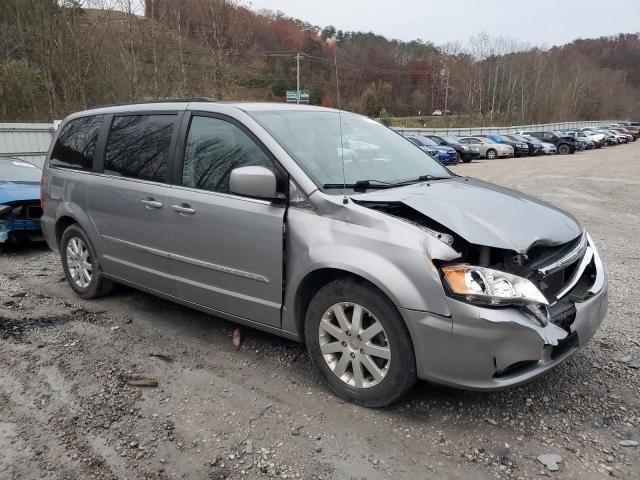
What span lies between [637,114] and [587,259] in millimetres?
117958

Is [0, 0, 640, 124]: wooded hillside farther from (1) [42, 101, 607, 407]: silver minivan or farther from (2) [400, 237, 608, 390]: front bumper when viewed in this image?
(2) [400, 237, 608, 390]: front bumper

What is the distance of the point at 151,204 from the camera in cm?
398

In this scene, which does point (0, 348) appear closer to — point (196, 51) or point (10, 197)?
point (10, 197)

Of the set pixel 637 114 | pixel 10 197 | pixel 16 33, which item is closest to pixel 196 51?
pixel 16 33

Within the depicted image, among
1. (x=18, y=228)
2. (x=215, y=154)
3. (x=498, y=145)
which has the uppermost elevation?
(x=215, y=154)

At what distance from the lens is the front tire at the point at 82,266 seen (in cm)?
482

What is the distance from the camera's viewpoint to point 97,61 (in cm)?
1680

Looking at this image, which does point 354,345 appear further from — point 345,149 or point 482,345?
point 345,149

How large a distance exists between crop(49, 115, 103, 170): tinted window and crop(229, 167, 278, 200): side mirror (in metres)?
2.20

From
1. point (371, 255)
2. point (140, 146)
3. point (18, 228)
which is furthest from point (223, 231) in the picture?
point (18, 228)

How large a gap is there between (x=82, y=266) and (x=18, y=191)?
9.50 feet

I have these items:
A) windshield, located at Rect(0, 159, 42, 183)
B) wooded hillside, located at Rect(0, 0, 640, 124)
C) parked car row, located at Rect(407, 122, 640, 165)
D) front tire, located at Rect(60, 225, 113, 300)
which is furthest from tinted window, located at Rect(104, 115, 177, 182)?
parked car row, located at Rect(407, 122, 640, 165)

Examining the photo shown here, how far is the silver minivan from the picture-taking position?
105 inches

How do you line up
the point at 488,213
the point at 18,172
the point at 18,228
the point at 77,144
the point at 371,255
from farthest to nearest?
1. the point at 18,172
2. the point at 18,228
3. the point at 77,144
4. the point at 488,213
5. the point at 371,255
